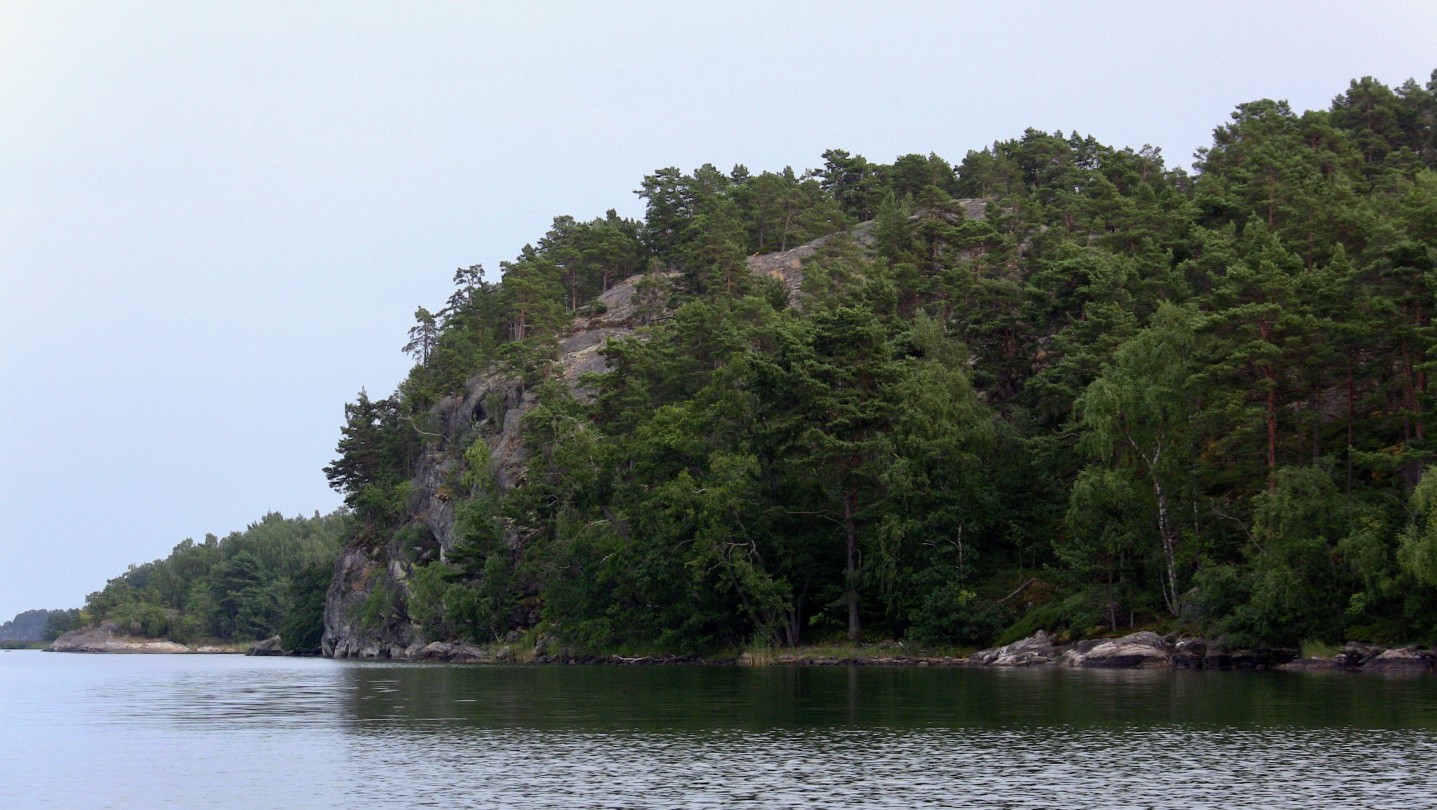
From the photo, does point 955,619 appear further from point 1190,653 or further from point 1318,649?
point 1318,649

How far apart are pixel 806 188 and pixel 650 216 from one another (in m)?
21.5

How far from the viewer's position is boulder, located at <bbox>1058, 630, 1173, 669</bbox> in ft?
199

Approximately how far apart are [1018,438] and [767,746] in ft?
166

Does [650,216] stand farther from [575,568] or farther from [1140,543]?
[1140,543]

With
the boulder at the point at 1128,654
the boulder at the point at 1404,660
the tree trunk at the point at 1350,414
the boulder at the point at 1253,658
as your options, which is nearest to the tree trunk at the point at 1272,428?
the tree trunk at the point at 1350,414

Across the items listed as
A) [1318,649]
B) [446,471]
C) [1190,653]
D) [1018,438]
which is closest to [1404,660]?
[1318,649]

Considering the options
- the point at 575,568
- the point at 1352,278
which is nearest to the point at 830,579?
the point at 575,568

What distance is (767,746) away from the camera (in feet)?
101

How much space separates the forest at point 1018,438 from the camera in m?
57.9

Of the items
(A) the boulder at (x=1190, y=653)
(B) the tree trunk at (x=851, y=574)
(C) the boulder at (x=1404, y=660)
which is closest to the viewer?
(C) the boulder at (x=1404, y=660)

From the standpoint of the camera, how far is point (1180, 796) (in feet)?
72.7

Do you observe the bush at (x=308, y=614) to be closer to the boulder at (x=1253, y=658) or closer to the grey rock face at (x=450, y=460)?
the grey rock face at (x=450, y=460)

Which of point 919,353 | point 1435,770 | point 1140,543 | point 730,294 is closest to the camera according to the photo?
point 1435,770

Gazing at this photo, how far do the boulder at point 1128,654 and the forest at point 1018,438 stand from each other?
2461 millimetres
